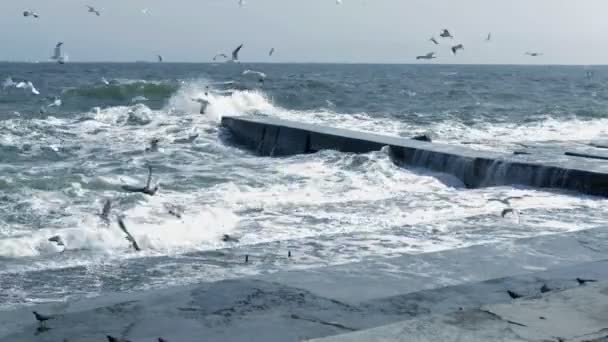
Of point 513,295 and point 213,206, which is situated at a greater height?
point 513,295

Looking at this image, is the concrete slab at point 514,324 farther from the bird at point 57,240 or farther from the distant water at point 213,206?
the bird at point 57,240

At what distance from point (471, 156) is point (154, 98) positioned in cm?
2122

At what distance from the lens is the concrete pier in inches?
366

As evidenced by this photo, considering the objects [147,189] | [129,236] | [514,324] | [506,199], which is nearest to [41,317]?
[514,324]

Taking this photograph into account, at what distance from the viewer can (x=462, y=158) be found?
1104cm

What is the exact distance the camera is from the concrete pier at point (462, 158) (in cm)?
930

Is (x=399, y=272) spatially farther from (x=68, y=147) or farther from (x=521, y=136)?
(x=521, y=136)

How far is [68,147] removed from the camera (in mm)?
16172

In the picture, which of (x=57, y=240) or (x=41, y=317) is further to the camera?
(x=57, y=240)

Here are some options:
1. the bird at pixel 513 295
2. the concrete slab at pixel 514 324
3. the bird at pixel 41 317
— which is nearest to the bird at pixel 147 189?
the bird at pixel 41 317

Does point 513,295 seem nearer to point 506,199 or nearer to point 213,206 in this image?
point 506,199

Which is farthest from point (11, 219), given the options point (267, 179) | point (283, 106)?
point (283, 106)

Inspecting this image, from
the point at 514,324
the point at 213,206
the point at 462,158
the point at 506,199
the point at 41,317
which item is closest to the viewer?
the point at 514,324

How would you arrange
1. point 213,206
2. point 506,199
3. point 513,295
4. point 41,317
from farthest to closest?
point 213,206 < point 506,199 < point 513,295 < point 41,317
